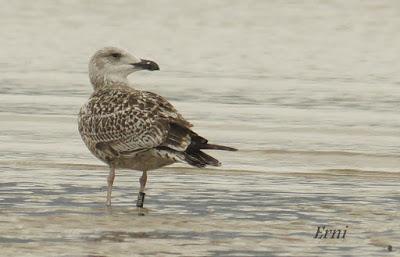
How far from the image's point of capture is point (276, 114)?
19.0 metres

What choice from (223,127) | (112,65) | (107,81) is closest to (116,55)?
(112,65)

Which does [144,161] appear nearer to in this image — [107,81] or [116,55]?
[107,81]

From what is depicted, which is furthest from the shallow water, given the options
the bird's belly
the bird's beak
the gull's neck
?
the bird's beak

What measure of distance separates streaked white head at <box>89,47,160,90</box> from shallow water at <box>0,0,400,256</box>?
1.06 m

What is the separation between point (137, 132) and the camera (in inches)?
467

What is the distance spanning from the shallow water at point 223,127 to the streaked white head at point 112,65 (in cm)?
106

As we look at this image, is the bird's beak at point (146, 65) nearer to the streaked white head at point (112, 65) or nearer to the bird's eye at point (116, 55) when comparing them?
the streaked white head at point (112, 65)

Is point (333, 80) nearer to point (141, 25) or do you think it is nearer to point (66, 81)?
point (66, 81)

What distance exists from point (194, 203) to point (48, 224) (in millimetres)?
1758

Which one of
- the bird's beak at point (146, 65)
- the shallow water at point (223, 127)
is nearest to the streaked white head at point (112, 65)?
the bird's beak at point (146, 65)

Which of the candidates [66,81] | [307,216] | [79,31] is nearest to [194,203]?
[307,216]

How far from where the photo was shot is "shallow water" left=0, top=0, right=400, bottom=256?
35.2 feet

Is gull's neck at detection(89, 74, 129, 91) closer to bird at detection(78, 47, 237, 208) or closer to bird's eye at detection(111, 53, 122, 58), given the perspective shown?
bird at detection(78, 47, 237, 208)

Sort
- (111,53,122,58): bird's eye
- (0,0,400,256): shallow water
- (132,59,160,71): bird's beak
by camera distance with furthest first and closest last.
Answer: (111,53,122,58): bird's eye, (132,59,160,71): bird's beak, (0,0,400,256): shallow water
